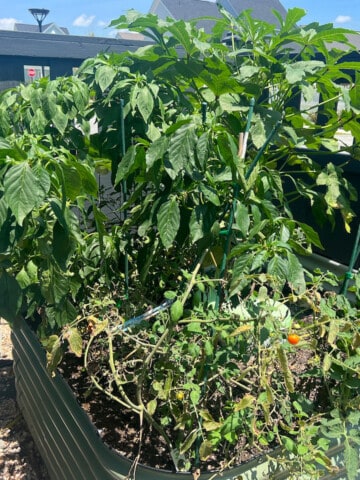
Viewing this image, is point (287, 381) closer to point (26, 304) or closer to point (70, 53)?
point (26, 304)

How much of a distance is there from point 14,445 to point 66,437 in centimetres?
80

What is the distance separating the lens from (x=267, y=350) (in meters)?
1.00

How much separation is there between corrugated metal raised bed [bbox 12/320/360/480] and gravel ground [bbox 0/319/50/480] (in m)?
0.13

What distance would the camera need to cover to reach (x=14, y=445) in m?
2.03

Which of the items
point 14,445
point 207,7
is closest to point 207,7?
point 207,7

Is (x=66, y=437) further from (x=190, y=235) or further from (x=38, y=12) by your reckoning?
(x=38, y=12)

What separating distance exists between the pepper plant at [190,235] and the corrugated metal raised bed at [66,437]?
0.24 ft

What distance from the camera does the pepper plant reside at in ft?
3.36

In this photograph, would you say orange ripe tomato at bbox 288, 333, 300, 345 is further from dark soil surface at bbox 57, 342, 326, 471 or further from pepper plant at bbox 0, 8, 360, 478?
dark soil surface at bbox 57, 342, 326, 471

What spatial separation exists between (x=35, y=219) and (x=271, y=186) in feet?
1.96

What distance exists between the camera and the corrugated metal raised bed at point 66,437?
1080mm

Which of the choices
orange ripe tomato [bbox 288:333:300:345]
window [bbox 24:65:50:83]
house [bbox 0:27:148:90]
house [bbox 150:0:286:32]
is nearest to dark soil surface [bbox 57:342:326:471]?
orange ripe tomato [bbox 288:333:300:345]

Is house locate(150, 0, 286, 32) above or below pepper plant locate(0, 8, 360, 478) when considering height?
above

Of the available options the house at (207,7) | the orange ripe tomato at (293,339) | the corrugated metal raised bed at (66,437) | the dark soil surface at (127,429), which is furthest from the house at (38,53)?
the house at (207,7)
